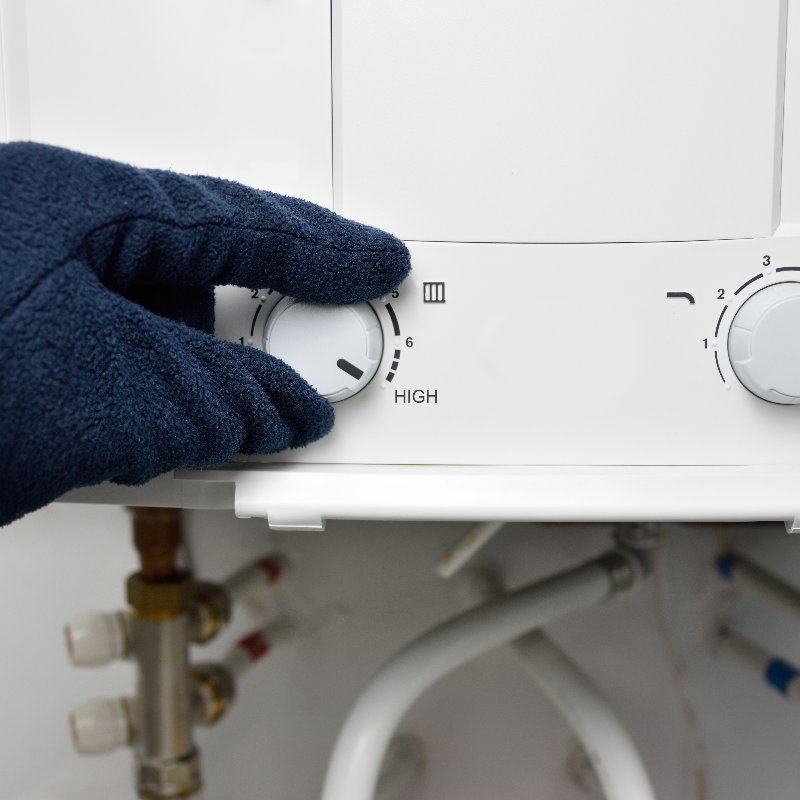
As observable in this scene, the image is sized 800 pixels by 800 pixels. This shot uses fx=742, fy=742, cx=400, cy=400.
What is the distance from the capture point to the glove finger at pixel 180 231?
289 mm

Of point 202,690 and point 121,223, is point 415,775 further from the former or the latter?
point 121,223

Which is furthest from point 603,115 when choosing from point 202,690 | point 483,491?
point 202,690

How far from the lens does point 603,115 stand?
0.35 m

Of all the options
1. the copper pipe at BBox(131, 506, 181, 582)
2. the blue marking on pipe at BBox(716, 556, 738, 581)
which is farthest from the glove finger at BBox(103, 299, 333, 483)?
the blue marking on pipe at BBox(716, 556, 738, 581)

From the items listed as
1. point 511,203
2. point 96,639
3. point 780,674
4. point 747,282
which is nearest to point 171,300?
point 511,203

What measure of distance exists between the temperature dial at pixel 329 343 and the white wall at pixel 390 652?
39 cm

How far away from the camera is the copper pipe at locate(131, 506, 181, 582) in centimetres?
62

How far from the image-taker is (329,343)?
35 centimetres

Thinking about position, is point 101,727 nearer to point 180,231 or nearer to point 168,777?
point 168,777

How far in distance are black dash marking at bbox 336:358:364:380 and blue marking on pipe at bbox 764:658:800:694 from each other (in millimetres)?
535

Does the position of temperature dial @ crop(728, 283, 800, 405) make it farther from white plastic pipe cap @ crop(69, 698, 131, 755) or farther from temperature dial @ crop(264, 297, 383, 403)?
white plastic pipe cap @ crop(69, 698, 131, 755)

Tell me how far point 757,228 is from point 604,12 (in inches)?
4.9

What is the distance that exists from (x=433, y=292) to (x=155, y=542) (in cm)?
38

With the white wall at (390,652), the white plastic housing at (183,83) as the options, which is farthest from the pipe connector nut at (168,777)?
the white plastic housing at (183,83)
